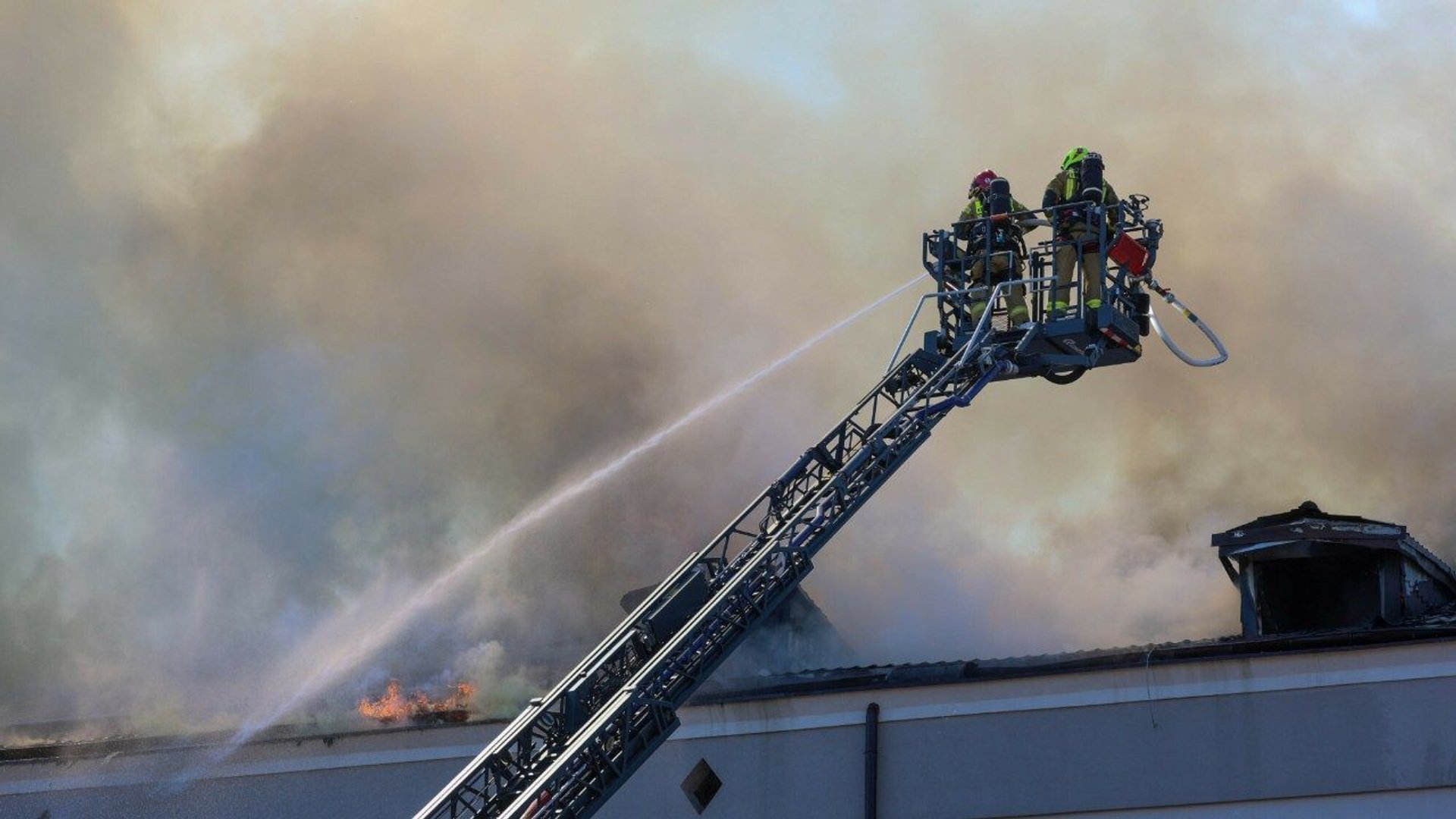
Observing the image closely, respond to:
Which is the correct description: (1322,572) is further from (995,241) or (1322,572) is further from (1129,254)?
(995,241)

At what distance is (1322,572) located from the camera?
58.3ft

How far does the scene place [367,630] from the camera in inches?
1091

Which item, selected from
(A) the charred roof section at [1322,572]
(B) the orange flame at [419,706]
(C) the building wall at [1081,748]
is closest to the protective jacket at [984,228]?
(C) the building wall at [1081,748]

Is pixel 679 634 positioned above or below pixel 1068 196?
below

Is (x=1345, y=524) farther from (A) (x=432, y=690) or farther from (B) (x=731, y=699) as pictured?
(A) (x=432, y=690)

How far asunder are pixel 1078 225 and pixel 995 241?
2.63ft

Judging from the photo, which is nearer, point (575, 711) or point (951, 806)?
point (575, 711)

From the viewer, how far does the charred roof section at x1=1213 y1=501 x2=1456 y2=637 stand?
679 inches

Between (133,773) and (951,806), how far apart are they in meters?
10.6

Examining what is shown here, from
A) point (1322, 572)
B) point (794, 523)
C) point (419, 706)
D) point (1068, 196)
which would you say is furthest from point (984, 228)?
point (419, 706)

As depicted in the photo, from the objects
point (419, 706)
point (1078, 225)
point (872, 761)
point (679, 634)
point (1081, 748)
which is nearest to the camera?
point (679, 634)

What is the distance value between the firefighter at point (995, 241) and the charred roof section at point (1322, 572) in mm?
4612

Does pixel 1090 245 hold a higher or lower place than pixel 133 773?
higher

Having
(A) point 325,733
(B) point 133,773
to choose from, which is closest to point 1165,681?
(A) point 325,733
